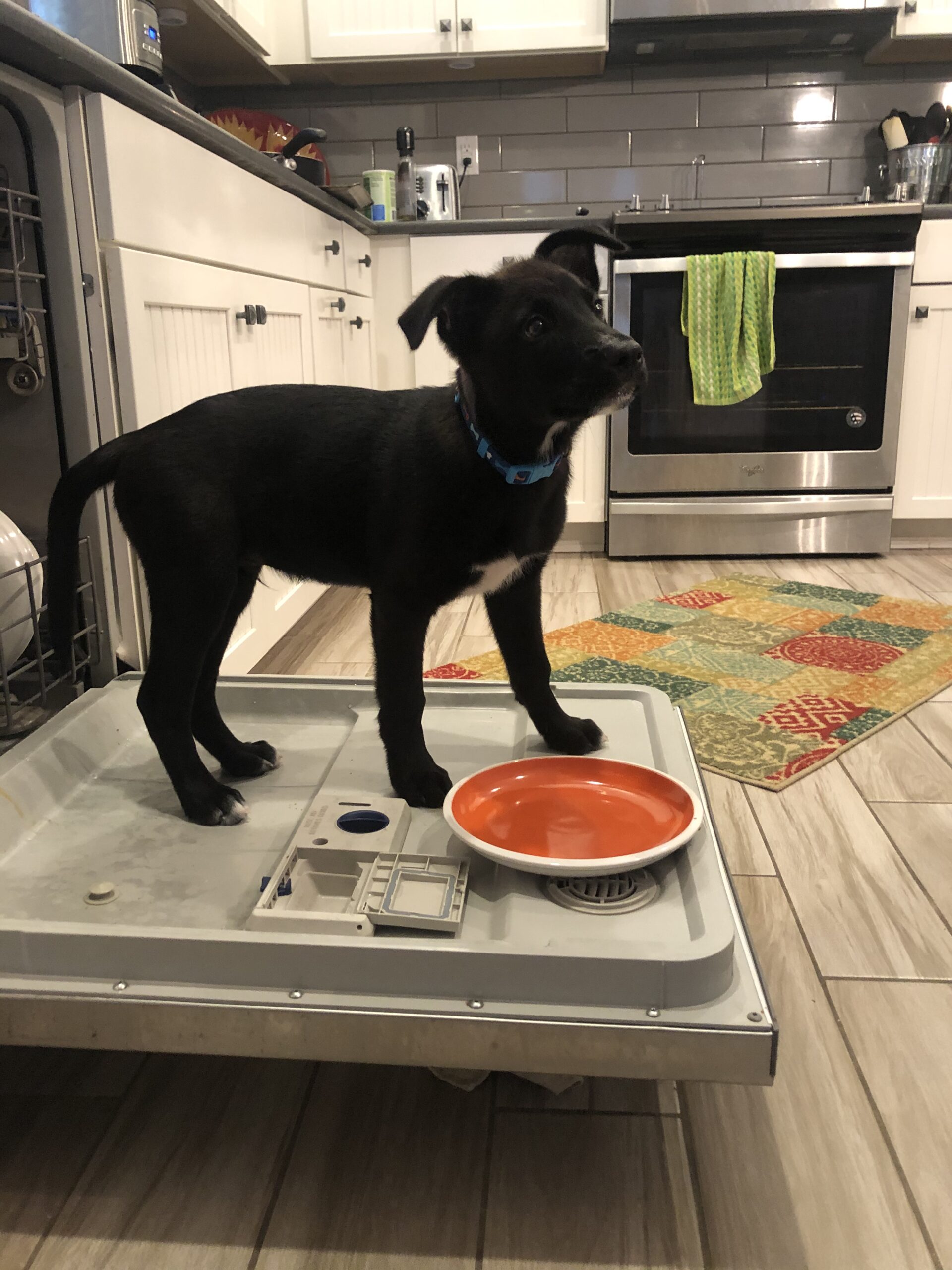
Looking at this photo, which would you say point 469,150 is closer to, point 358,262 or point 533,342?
point 358,262

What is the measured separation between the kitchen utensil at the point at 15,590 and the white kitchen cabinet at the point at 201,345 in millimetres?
148

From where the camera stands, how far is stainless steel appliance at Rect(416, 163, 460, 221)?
11.3 ft

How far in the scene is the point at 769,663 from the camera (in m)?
2.19

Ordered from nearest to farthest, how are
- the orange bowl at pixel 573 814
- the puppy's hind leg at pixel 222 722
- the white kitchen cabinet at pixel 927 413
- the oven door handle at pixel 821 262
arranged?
the orange bowl at pixel 573 814, the puppy's hind leg at pixel 222 722, the oven door handle at pixel 821 262, the white kitchen cabinet at pixel 927 413

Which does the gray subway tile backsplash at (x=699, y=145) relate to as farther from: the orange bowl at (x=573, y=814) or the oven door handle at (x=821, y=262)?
the orange bowl at (x=573, y=814)

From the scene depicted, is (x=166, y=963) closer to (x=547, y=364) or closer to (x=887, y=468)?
(x=547, y=364)

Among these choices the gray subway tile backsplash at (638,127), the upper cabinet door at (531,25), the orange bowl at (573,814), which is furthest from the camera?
the gray subway tile backsplash at (638,127)

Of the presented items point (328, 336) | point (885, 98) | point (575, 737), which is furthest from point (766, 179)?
point (575, 737)

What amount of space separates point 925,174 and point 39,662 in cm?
332

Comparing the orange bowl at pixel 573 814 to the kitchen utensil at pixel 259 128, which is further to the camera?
the kitchen utensil at pixel 259 128

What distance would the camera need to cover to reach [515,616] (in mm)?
1354

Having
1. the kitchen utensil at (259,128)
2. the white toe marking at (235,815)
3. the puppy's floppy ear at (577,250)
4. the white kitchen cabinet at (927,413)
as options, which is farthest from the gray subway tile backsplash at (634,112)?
the white toe marking at (235,815)

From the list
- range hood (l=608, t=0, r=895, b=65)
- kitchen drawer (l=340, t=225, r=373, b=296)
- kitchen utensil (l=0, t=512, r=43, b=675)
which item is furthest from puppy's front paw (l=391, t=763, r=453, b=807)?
range hood (l=608, t=0, r=895, b=65)

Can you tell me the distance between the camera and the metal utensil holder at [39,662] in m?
1.35
